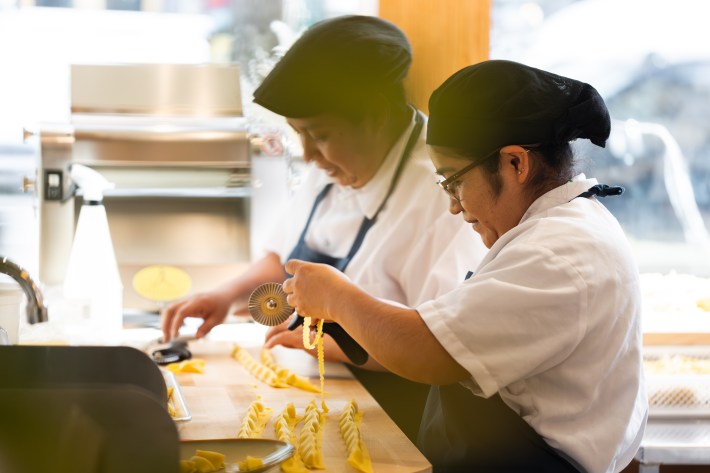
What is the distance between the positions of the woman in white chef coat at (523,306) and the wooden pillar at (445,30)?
4.43ft

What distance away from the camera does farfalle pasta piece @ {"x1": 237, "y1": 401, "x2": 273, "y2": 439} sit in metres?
1.45

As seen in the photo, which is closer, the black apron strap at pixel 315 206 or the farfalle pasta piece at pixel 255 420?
the farfalle pasta piece at pixel 255 420

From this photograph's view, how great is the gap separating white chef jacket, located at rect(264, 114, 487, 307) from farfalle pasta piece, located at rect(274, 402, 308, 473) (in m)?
0.45

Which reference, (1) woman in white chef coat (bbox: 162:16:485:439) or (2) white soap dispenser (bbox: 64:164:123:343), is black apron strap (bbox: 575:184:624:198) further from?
(2) white soap dispenser (bbox: 64:164:123:343)

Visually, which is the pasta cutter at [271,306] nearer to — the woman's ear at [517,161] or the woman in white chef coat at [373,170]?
the woman in white chef coat at [373,170]

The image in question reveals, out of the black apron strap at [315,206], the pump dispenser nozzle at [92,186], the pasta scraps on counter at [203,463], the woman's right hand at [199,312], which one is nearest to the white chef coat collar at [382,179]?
the black apron strap at [315,206]

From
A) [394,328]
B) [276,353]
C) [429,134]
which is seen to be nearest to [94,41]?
[276,353]

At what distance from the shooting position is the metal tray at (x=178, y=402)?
61.1 inches

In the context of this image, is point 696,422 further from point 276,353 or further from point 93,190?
point 93,190

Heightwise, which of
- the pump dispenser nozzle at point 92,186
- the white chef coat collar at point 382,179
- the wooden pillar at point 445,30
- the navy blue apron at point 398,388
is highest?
the wooden pillar at point 445,30

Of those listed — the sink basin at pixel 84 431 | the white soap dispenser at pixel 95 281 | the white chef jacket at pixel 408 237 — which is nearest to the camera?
the sink basin at pixel 84 431

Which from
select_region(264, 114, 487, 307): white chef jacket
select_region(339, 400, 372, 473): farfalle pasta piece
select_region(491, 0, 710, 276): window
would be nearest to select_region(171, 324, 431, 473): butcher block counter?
select_region(339, 400, 372, 473): farfalle pasta piece

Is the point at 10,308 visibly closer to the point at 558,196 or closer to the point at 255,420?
the point at 255,420

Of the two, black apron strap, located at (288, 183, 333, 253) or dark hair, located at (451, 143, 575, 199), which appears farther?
black apron strap, located at (288, 183, 333, 253)
